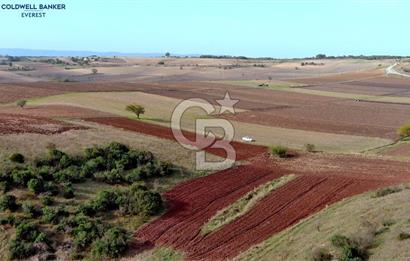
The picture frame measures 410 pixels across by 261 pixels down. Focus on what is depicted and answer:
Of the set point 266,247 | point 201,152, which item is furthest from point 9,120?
point 266,247

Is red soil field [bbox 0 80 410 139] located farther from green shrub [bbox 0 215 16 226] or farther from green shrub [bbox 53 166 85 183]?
green shrub [bbox 0 215 16 226]

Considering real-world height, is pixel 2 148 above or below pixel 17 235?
above

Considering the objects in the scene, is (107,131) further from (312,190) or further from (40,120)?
(312,190)

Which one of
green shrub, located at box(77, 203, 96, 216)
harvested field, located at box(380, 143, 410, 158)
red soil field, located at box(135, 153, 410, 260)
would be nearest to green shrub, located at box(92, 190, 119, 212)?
green shrub, located at box(77, 203, 96, 216)

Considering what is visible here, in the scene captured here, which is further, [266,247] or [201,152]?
[201,152]

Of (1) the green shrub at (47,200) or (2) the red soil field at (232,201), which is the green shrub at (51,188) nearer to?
(1) the green shrub at (47,200)

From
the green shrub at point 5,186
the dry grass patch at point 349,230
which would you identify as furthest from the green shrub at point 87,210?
the dry grass patch at point 349,230
